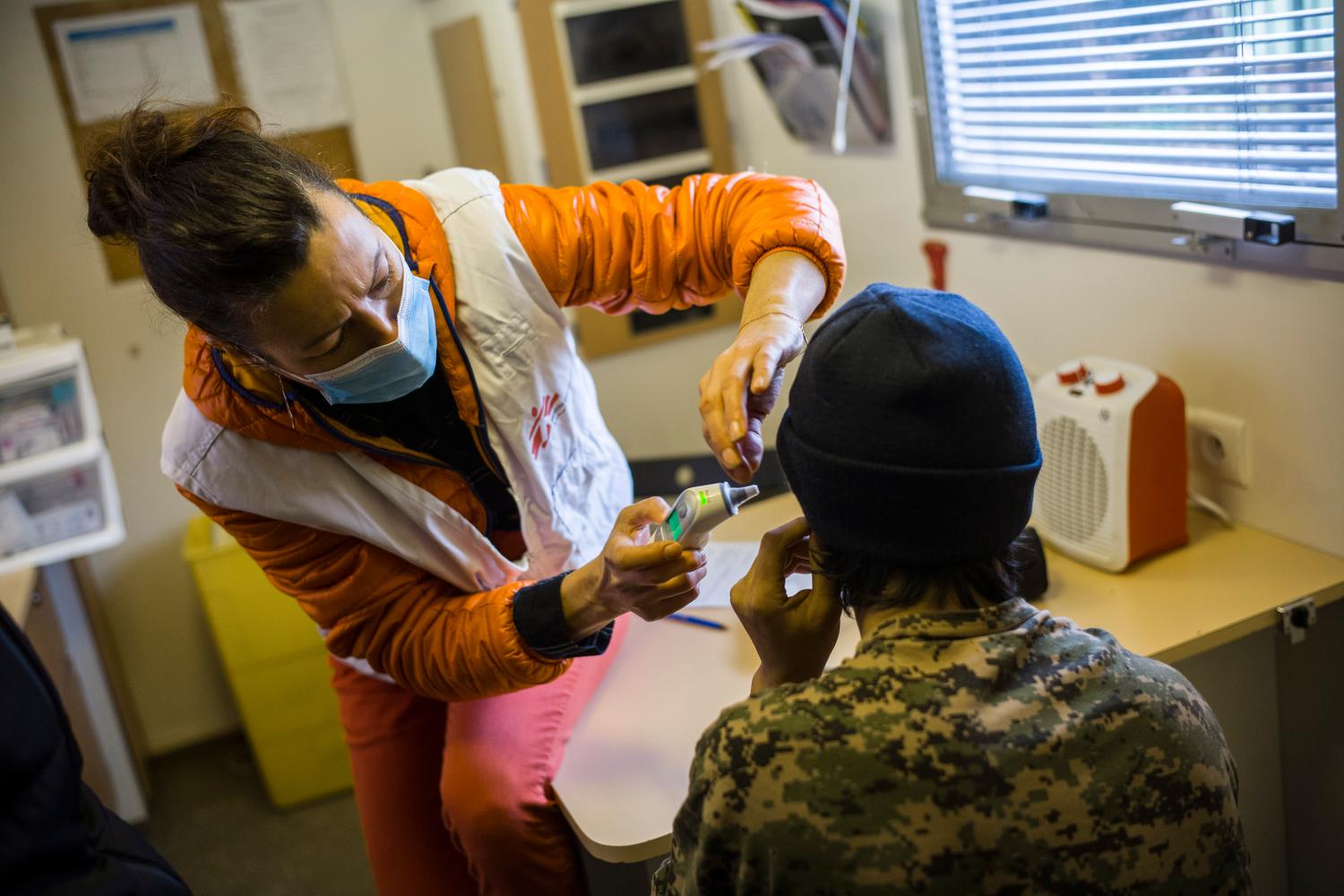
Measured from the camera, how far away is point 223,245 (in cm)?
99

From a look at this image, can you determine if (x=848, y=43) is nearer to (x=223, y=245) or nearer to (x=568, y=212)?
(x=568, y=212)

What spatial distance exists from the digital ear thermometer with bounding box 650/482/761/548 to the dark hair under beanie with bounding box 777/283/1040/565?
185mm

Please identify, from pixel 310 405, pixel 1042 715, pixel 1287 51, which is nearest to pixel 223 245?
pixel 310 405

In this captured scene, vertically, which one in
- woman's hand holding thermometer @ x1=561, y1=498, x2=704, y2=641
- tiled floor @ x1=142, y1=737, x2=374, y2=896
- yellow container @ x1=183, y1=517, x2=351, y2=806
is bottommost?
tiled floor @ x1=142, y1=737, x2=374, y2=896

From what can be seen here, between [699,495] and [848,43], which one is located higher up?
[848,43]

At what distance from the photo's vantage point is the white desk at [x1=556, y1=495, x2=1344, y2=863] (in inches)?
46.4

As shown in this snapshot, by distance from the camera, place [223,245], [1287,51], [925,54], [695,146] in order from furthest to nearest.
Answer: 1. [695,146]
2. [925,54]
3. [1287,51]
4. [223,245]

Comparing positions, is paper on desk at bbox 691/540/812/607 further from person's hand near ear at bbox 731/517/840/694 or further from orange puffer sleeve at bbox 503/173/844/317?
Answer: person's hand near ear at bbox 731/517/840/694

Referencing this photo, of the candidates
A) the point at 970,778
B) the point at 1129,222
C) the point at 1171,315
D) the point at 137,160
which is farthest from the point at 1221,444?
the point at 137,160

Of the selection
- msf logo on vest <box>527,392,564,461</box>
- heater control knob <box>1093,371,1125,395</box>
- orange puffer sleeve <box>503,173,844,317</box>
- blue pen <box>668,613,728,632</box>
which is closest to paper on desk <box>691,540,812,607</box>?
blue pen <box>668,613,728,632</box>

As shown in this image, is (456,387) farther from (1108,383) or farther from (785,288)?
(1108,383)

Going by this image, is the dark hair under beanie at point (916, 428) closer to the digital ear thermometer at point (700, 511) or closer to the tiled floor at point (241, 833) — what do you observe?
the digital ear thermometer at point (700, 511)

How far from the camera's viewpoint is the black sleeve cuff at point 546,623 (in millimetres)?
1242

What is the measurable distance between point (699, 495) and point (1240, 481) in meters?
0.87
